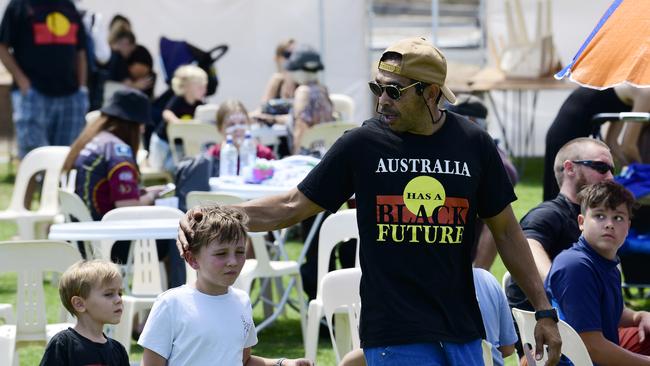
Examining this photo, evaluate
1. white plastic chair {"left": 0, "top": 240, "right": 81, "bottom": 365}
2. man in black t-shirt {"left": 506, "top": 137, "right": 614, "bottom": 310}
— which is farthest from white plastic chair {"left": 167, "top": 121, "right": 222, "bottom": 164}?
man in black t-shirt {"left": 506, "top": 137, "right": 614, "bottom": 310}

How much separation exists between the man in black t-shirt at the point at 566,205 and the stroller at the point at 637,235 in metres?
1.56

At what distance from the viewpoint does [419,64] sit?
363cm

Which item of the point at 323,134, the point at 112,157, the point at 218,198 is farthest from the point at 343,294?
the point at 323,134

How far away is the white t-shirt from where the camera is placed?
148 inches

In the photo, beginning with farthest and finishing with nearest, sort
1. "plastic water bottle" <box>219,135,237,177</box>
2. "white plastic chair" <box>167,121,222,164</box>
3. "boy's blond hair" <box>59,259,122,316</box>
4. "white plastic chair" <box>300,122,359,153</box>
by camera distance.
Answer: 1. "white plastic chair" <box>167,121,222,164</box>
2. "white plastic chair" <box>300,122,359,153</box>
3. "plastic water bottle" <box>219,135,237,177</box>
4. "boy's blond hair" <box>59,259,122,316</box>

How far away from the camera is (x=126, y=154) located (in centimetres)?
700

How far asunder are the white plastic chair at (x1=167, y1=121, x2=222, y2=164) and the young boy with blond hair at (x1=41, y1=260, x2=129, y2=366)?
21.1ft

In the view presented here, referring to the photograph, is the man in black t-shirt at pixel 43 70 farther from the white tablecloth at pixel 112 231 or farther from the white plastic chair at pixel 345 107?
the white tablecloth at pixel 112 231

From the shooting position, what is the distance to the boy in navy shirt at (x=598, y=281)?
4516 millimetres

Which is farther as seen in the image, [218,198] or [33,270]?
[218,198]

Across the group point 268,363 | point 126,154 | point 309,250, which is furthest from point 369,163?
point 309,250

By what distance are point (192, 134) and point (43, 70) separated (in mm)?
1895

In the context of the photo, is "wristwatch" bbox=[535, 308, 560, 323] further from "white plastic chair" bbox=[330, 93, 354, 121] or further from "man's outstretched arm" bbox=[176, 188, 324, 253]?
"white plastic chair" bbox=[330, 93, 354, 121]

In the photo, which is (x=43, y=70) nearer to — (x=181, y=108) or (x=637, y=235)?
(x=181, y=108)
